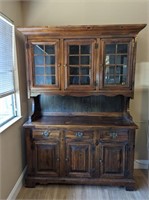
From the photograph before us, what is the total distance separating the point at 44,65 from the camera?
7.44 feet

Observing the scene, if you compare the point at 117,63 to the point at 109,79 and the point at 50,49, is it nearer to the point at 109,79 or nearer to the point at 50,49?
the point at 109,79

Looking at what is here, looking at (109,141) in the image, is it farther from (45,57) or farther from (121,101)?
(45,57)

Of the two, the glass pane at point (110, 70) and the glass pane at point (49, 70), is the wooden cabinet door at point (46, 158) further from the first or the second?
the glass pane at point (110, 70)

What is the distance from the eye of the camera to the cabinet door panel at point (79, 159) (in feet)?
7.47

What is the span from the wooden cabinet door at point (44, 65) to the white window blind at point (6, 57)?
0.71ft

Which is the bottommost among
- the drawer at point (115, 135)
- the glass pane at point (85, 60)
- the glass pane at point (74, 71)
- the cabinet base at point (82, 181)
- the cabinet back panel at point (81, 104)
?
the cabinet base at point (82, 181)

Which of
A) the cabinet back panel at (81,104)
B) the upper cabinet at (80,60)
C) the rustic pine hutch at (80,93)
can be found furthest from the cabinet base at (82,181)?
the upper cabinet at (80,60)

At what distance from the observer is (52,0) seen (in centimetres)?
255

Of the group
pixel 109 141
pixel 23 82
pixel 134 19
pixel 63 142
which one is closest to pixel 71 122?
pixel 63 142

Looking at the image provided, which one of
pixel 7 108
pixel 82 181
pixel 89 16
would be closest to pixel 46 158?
pixel 82 181

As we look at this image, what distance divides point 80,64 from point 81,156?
1136mm

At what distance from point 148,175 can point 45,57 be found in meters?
2.17

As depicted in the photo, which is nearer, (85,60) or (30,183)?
(85,60)

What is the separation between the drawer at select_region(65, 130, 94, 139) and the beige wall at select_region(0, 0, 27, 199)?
0.63 m
